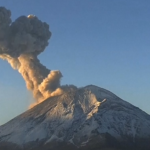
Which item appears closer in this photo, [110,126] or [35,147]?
[35,147]

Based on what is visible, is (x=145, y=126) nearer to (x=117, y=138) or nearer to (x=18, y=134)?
(x=117, y=138)

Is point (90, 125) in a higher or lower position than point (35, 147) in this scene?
higher

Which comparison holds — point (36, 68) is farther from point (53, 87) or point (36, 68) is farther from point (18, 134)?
point (18, 134)

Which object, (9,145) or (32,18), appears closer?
(32,18)

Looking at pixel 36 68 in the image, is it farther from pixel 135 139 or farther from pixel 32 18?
pixel 135 139

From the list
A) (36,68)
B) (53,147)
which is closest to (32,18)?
(36,68)

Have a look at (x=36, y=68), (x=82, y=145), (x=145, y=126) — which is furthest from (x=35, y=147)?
(x=145, y=126)

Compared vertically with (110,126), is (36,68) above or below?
above

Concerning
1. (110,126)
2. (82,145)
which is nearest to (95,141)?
(82,145)

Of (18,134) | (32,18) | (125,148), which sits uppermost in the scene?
(32,18)
